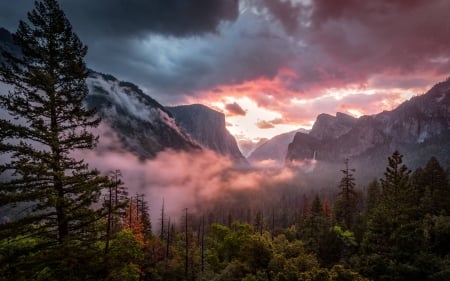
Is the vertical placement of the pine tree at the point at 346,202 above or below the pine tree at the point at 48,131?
below

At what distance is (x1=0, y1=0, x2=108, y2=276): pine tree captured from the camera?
1434cm

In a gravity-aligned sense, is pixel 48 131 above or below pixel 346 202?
above

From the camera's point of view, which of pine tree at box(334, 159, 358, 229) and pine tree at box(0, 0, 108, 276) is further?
pine tree at box(334, 159, 358, 229)

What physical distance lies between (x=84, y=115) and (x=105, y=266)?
7894mm

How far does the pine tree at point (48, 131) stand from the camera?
565 inches

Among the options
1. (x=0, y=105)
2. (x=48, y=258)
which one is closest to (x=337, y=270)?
(x=48, y=258)

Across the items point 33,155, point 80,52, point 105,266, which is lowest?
point 105,266

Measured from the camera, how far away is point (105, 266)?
15.7 meters

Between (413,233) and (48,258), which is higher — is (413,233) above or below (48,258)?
below

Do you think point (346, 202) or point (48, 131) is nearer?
point (48, 131)

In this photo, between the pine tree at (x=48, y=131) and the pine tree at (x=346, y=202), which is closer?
the pine tree at (x=48, y=131)

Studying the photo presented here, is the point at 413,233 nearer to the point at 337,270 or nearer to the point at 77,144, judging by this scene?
the point at 337,270

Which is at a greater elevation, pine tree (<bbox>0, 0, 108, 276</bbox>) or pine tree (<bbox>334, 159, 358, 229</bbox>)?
pine tree (<bbox>0, 0, 108, 276</bbox>)

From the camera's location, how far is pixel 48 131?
15.0m
